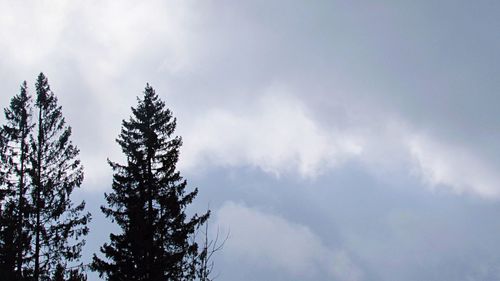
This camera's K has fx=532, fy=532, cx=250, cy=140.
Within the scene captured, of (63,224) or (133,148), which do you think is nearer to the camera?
(63,224)

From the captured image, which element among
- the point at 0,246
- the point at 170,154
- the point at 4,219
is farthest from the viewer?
the point at 170,154

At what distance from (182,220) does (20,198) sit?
7158mm

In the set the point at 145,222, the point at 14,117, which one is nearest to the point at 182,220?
the point at 145,222

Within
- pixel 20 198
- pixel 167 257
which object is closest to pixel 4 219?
pixel 20 198

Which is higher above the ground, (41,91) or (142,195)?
(41,91)

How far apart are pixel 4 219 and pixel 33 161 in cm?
298

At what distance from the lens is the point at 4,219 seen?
22719 millimetres

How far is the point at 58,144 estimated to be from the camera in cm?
2542

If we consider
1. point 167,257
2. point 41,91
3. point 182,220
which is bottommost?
point 167,257

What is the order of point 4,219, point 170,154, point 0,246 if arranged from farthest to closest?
point 170,154
point 0,246
point 4,219

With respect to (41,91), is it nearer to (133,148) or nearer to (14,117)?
(14,117)

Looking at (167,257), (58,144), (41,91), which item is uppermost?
(41,91)

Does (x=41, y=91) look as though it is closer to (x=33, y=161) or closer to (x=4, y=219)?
(x=33, y=161)

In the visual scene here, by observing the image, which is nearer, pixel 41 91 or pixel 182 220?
pixel 182 220
